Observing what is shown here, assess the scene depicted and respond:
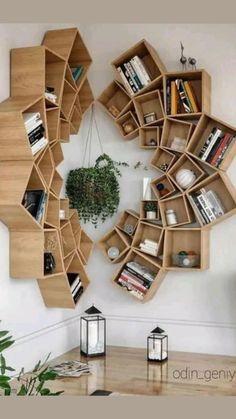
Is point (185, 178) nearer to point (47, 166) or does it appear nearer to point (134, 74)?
point (134, 74)

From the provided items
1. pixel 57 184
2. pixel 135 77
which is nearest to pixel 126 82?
pixel 135 77

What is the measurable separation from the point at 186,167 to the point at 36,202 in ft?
4.58

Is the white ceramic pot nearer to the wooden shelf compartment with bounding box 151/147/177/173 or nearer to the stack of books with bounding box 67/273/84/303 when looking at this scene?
the wooden shelf compartment with bounding box 151/147/177/173

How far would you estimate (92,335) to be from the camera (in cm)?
445

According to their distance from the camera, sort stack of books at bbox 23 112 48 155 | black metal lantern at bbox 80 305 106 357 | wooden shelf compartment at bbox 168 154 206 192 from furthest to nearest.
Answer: wooden shelf compartment at bbox 168 154 206 192, black metal lantern at bbox 80 305 106 357, stack of books at bbox 23 112 48 155

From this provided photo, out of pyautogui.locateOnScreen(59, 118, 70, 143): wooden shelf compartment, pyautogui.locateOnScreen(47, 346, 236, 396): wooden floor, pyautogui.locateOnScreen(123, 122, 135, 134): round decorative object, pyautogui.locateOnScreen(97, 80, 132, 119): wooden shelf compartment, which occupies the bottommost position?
pyautogui.locateOnScreen(47, 346, 236, 396): wooden floor

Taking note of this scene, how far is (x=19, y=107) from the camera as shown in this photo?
143 inches

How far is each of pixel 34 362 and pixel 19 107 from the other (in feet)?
5.99

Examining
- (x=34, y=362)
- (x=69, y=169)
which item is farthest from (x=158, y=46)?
(x=34, y=362)

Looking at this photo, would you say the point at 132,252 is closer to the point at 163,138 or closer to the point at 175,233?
the point at 175,233

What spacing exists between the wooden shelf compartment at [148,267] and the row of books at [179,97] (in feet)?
3.88

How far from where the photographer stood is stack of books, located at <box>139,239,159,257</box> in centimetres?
462

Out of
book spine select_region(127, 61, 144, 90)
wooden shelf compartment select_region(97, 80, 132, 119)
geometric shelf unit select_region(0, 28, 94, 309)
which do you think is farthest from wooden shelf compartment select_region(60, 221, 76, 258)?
book spine select_region(127, 61, 144, 90)

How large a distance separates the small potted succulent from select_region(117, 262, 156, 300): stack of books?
1.37 feet
